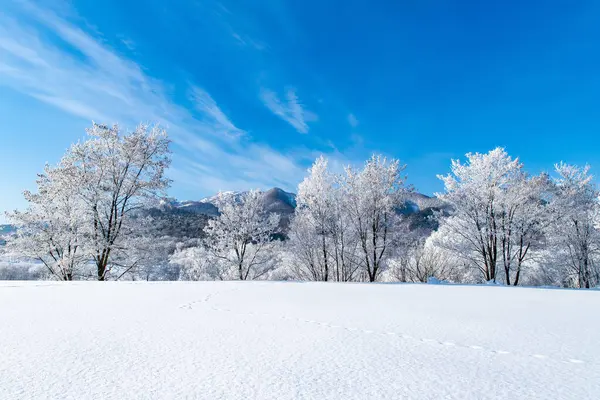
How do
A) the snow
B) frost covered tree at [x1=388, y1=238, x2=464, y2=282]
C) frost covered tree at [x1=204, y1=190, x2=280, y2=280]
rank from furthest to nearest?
frost covered tree at [x1=388, y1=238, x2=464, y2=282], frost covered tree at [x1=204, y1=190, x2=280, y2=280], the snow

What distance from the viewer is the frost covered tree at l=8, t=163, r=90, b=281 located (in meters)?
14.0

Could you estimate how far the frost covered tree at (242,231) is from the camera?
70.8 ft

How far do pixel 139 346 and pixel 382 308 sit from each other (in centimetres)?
367

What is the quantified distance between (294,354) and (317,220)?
17658mm

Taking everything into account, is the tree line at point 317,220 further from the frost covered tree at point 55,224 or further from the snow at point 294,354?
the snow at point 294,354

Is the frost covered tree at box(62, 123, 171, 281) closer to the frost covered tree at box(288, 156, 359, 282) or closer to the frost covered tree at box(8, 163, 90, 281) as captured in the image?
the frost covered tree at box(8, 163, 90, 281)

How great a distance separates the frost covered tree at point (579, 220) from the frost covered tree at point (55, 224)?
26376 mm

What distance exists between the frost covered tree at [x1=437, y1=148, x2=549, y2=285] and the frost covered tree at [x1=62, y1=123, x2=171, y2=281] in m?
16.5

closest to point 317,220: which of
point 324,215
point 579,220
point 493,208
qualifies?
point 324,215

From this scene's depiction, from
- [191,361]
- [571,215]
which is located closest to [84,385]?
[191,361]

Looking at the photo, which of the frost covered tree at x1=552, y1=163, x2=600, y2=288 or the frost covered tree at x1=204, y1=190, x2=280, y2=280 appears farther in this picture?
the frost covered tree at x1=204, y1=190, x2=280, y2=280

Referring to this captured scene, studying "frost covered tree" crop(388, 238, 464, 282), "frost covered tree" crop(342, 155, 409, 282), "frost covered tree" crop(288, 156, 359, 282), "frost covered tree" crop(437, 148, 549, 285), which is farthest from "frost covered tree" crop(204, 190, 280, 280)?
"frost covered tree" crop(388, 238, 464, 282)

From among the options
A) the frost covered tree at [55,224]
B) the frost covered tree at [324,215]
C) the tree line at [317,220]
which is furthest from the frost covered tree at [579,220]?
the frost covered tree at [55,224]

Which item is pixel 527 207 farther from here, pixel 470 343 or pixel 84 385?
pixel 84 385
